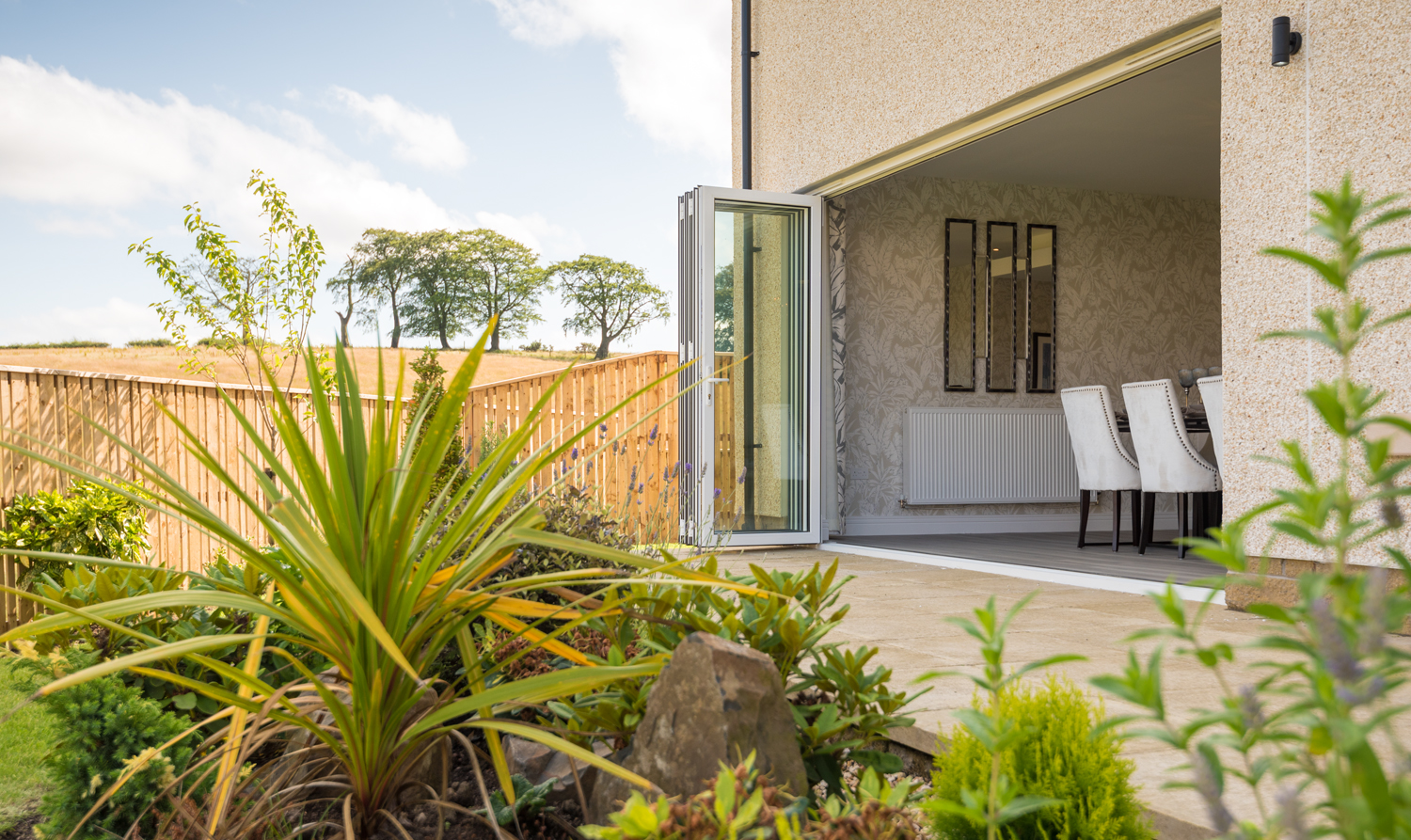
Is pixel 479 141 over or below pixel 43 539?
over

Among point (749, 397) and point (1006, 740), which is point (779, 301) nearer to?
point (749, 397)

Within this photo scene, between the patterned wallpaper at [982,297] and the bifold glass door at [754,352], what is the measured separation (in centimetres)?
88

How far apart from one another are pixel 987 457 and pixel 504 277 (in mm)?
23056

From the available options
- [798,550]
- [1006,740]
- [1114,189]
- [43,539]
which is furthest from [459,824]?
[1114,189]

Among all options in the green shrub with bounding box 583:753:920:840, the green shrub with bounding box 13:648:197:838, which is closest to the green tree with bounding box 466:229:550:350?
the green shrub with bounding box 13:648:197:838

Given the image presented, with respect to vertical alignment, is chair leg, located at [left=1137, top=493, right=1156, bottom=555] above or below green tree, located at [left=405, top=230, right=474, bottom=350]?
below

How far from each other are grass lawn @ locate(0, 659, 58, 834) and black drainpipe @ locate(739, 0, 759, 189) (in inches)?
198

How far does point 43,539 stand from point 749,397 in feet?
12.7

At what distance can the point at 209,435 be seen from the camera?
20.6 feet

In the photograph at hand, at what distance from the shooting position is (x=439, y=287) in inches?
1057

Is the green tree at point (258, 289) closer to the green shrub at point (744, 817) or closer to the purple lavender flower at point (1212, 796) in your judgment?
the green shrub at point (744, 817)

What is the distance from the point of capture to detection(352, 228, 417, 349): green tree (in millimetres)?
26891

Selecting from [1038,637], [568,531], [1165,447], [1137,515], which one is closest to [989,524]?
[1137,515]

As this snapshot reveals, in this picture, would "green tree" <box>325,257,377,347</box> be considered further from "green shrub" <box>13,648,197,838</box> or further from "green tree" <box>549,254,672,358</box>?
"green shrub" <box>13,648,197,838</box>
